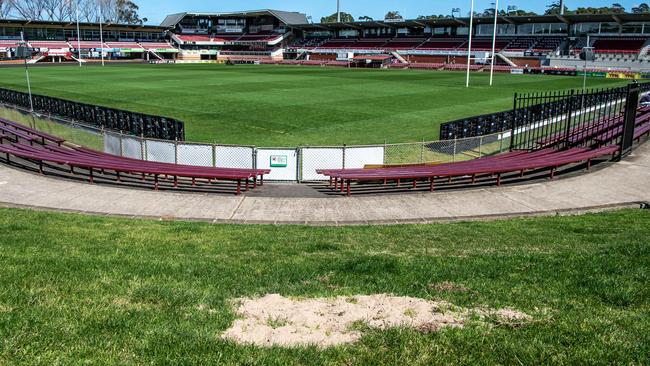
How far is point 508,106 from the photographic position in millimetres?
37969

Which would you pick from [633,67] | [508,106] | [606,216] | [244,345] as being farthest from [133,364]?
[633,67]

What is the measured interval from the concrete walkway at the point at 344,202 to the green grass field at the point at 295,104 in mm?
9109

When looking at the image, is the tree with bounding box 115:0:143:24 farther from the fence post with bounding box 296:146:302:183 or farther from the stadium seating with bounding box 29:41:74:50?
the fence post with bounding box 296:146:302:183

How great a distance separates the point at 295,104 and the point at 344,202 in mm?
23968

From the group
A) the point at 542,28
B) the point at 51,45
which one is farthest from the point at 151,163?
the point at 51,45

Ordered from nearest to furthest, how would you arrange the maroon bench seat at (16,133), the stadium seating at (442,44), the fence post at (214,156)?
the fence post at (214,156)
the maroon bench seat at (16,133)
the stadium seating at (442,44)

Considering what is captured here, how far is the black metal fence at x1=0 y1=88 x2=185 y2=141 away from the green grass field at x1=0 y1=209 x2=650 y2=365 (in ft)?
35.0

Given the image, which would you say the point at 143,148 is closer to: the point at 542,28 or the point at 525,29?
the point at 542,28

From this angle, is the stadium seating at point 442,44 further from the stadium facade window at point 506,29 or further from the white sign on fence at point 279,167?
the white sign on fence at point 279,167

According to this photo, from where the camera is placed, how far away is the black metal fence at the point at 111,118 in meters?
22.6

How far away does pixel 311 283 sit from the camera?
731 cm

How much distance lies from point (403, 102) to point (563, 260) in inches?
1301

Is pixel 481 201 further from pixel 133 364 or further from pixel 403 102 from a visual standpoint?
pixel 403 102

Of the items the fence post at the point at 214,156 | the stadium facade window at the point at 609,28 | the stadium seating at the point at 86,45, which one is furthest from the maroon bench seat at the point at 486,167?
the stadium seating at the point at 86,45
